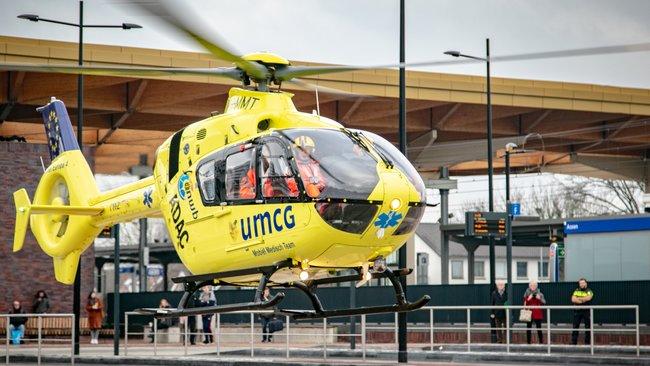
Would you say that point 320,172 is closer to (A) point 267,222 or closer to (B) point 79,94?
(A) point 267,222

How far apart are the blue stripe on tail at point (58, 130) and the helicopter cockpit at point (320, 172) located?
23.2ft

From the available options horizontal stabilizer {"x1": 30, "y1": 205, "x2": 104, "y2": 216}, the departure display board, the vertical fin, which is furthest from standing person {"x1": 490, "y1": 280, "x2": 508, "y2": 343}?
the vertical fin

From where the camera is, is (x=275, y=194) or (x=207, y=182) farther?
(x=207, y=182)

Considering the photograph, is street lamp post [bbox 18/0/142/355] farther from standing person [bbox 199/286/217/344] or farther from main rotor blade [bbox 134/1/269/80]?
main rotor blade [bbox 134/1/269/80]

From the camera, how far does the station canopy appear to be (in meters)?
44.6

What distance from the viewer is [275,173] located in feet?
56.0

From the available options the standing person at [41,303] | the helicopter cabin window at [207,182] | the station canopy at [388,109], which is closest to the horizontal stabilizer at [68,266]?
the helicopter cabin window at [207,182]

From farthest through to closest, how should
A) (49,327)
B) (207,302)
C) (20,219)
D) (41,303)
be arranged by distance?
1. (49,327)
2. (41,303)
3. (207,302)
4. (20,219)

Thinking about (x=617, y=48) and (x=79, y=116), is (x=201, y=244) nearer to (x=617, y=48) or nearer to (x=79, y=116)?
(x=617, y=48)

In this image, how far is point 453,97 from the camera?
4922 cm

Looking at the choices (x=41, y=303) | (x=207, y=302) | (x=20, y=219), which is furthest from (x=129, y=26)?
(x=20, y=219)

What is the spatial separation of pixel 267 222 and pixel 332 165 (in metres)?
1.27

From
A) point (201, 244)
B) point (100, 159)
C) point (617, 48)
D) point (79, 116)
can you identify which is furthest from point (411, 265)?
point (617, 48)

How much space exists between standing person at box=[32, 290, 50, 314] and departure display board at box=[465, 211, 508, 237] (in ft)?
47.4
